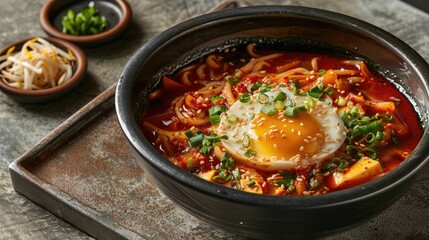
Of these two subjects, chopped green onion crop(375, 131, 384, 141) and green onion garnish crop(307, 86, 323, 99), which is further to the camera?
green onion garnish crop(307, 86, 323, 99)

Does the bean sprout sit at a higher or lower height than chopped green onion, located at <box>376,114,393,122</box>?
lower

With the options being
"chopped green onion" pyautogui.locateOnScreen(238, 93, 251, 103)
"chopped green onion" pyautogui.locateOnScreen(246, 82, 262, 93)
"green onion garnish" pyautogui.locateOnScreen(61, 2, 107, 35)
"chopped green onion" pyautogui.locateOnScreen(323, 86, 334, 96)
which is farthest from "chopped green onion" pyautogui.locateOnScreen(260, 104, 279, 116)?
"green onion garnish" pyautogui.locateOnScreen(61, 2, 107, 35)

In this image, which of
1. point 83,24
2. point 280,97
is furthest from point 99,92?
point 280,97

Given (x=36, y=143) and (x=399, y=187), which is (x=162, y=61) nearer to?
(x=36, y=143)

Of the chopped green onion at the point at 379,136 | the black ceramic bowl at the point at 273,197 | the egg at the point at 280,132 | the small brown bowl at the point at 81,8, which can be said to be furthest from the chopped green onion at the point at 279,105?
the small brown bowl at the point at 81,8

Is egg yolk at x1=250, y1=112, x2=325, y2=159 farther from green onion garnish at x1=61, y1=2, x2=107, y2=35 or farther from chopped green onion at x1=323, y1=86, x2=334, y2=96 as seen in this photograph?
green onion garnish at x1=61, y1=2, x2=107, y2=35

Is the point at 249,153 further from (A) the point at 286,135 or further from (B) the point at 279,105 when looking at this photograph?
(B) the point at 279,105

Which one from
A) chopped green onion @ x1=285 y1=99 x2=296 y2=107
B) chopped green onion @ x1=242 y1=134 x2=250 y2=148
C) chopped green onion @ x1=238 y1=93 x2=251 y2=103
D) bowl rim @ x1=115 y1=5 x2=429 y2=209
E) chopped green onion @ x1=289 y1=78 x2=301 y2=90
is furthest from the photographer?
chopped green onion @ x1=289 y1=78 x2=301 y2=90
